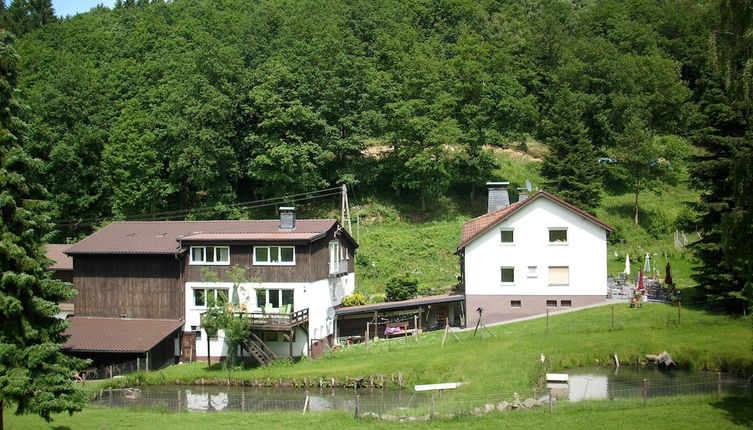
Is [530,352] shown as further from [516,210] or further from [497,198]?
[497,198]

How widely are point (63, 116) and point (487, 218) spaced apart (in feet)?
143

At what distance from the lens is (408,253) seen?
5216cm

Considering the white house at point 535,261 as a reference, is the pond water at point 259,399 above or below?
below

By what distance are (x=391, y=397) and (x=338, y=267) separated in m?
15.0

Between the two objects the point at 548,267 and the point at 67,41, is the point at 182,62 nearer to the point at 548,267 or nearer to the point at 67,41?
the point at 67,41

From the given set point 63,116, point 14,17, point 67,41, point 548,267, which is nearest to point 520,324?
point 548,267

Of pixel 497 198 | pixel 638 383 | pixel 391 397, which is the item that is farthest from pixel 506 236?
pixel 391 397

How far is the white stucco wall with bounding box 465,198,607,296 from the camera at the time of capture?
132ft

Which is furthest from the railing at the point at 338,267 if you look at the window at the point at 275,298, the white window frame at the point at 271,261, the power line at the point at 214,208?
the power line at the point at 214,208

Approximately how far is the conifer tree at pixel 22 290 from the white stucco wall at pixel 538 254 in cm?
2493

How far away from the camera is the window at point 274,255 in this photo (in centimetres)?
3884

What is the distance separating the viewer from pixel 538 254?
4075 centimetres

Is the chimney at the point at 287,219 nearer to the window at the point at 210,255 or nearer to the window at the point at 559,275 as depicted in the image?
the window at the point at 210,255

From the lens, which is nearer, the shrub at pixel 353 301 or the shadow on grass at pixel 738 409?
the shadow on grass at pixel 738 409
